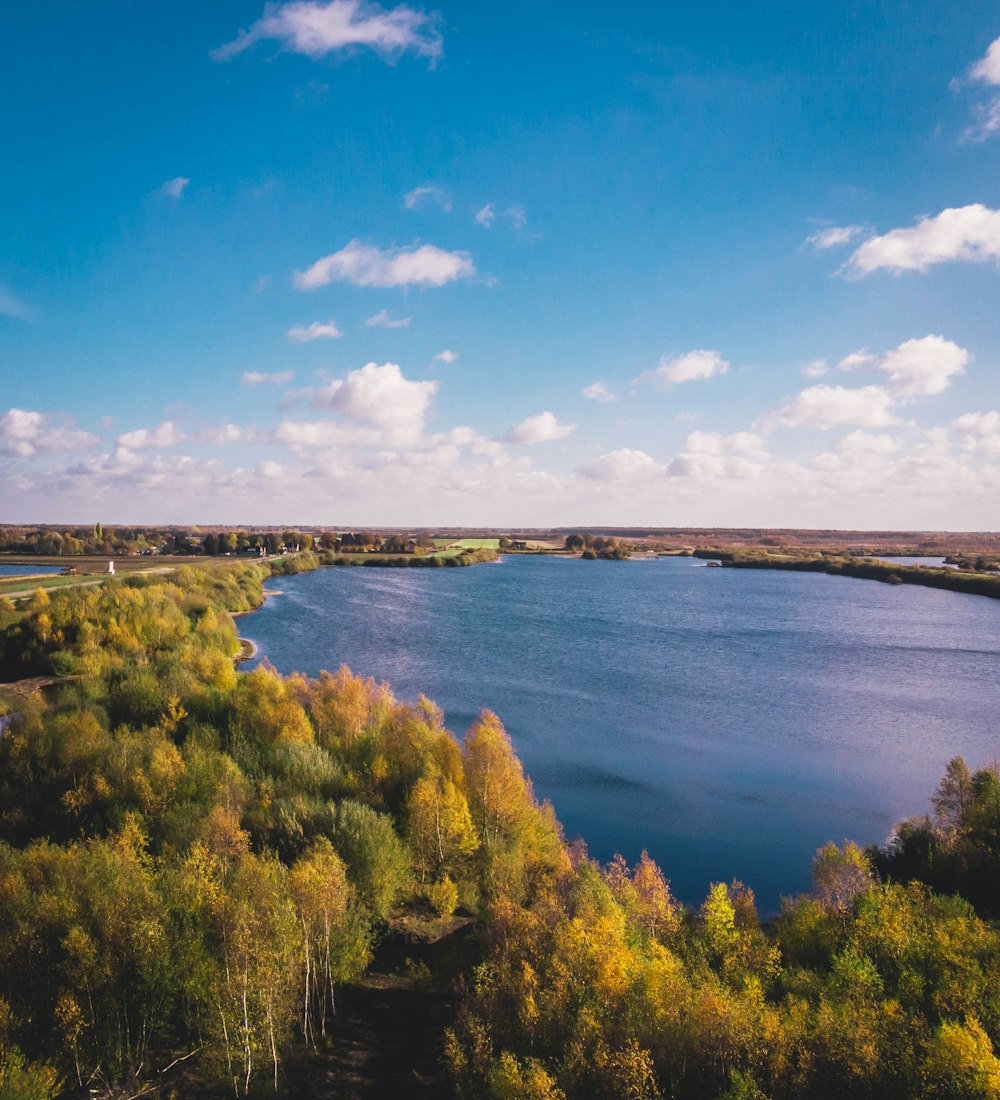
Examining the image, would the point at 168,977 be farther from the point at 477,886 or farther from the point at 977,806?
the point at 977,806

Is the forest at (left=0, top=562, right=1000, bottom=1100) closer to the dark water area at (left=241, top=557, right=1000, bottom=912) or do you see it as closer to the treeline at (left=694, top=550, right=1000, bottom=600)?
the dark water area at (left=241, top=557, right=1000, bottom=912)

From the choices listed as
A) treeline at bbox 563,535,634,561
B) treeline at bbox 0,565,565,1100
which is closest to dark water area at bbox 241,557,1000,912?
treeline at bbox 0,565,565,1100

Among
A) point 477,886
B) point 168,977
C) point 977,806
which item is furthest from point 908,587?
point 168,977

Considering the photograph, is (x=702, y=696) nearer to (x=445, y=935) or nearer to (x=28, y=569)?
(x=445, y=935)

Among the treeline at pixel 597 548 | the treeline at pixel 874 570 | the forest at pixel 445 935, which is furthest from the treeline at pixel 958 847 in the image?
the treeline at pixel 597 548

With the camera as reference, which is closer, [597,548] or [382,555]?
[382,555]

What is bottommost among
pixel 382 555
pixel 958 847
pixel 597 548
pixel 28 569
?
pixel 958 847

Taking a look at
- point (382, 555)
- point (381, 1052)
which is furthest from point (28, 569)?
point (381, 1052)
